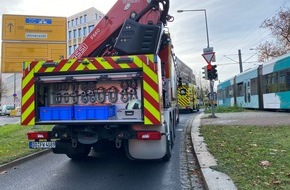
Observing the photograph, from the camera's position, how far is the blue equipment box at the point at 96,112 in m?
5.71

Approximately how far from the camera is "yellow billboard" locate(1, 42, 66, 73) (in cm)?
1237

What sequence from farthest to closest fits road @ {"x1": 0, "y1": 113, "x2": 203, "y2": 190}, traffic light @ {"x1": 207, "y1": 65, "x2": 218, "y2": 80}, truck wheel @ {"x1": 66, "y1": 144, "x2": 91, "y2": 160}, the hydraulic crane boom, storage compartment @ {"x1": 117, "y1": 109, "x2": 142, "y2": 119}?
traffic light @ {"x1": 207, "y1": 65, "x2": 218, "y2": 80}
the hydraulic crane boom
truck wheel @ {"x1": 66, "y1": 144, "x2": 91, "y2": 160}
storage compartment @ {"x1": 117, "y1": 109, "x2": 142, "y2": 119}
road @ {"x1": 0, "y1": 113, "x2": 203, "y2": 190}

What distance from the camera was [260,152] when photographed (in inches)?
269

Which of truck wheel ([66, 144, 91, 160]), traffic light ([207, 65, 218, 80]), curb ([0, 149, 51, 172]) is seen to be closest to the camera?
curb ([0, 149, 51, 172])

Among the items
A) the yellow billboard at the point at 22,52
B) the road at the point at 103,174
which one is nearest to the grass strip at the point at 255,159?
the road at the point at 103,174

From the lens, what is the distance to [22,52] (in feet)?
41.6

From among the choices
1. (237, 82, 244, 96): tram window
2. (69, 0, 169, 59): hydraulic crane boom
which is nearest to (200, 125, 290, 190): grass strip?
(69, 0, 169, 59): hydraulic crane boom

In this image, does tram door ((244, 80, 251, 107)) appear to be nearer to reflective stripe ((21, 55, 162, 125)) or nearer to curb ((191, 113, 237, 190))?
curb ((191, 113, 237, 190))

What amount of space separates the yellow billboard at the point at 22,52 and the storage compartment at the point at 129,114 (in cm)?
700

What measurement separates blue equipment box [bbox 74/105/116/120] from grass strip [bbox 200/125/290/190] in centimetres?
211

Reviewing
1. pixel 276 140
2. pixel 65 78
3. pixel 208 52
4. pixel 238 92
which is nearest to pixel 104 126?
pixel 65 78

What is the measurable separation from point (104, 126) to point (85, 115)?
1.28 feet

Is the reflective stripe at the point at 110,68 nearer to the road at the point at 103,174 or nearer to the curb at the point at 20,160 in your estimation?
the road at the point at 103,174

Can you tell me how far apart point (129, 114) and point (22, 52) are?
334 inches
